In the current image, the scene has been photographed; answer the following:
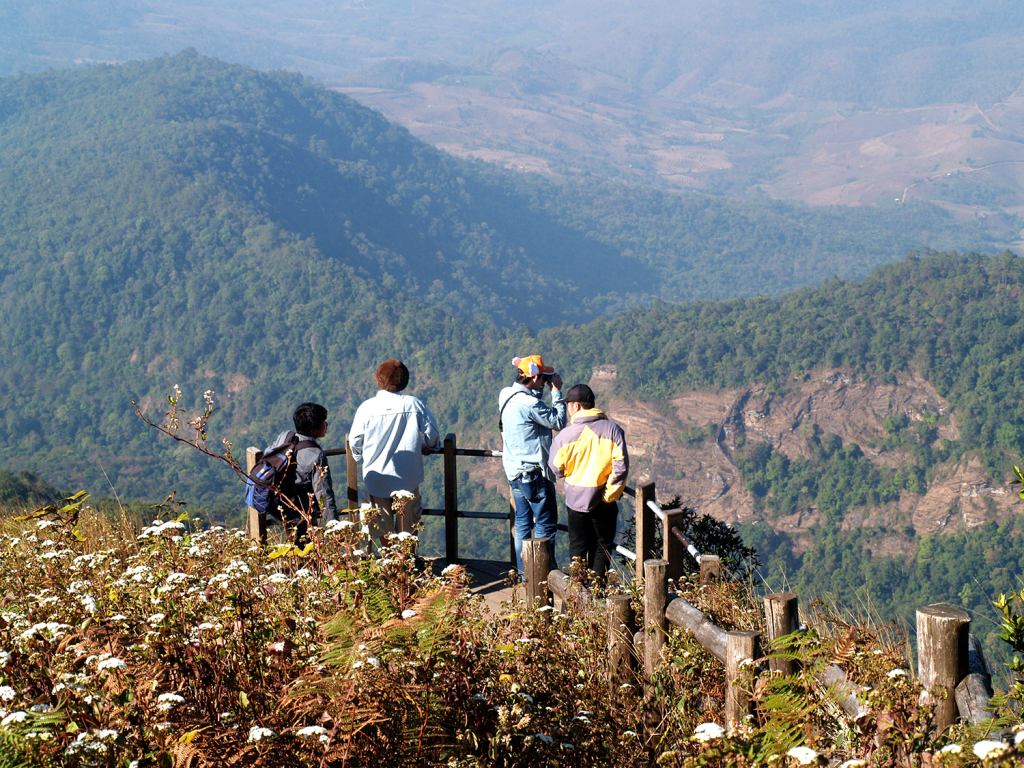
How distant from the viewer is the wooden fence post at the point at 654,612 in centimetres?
292

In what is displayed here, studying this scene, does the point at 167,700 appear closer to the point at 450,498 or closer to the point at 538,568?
the point at 538,568

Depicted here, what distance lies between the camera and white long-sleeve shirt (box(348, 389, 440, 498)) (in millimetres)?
4555

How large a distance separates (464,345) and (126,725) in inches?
3268

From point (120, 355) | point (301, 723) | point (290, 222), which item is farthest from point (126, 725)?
point (290, 222)

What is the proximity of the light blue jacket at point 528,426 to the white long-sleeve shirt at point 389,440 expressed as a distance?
0.41 m

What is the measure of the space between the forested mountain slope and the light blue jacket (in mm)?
56880

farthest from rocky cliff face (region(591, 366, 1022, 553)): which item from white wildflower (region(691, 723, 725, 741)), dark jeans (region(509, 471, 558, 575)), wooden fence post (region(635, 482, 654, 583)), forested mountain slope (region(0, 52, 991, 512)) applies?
white wildflower (region(691, 723, 725, 741))

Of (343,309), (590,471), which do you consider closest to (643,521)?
(590,471)

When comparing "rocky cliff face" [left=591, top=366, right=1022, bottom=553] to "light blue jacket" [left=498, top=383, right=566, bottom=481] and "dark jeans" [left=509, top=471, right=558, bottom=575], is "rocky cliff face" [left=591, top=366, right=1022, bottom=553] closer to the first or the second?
"dark jeans" [left=509, top=471, right=558, bottom=575]

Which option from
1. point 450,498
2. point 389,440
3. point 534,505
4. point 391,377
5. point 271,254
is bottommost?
point 450,498

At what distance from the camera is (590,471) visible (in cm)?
420

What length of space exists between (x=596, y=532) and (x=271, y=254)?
10245cm

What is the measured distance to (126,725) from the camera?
181 centimetres

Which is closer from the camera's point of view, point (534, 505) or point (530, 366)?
point (530, 366)
